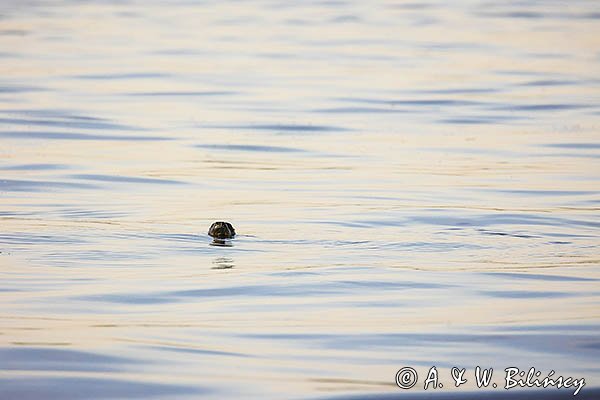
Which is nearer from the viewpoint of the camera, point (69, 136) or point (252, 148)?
point (252, 148)

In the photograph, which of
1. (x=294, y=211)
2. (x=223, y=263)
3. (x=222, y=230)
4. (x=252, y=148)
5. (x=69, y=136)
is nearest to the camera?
(x=223, y=263)

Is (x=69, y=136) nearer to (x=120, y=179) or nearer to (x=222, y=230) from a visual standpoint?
(x=120, y=179)

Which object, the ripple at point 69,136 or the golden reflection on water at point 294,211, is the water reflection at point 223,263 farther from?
the ripple at point 69,136

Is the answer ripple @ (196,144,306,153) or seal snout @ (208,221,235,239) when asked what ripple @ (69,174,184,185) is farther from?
seal snout @ (208,221,235,239)

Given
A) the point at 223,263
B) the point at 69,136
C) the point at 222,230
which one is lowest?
the point at 223,263

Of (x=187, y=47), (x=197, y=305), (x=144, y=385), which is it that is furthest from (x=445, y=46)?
(x=144, y=385)

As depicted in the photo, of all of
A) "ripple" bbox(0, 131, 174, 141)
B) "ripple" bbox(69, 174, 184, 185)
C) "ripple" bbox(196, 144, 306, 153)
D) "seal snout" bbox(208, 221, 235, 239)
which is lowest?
"seal snout" bbox(208, 221, 235, 239)

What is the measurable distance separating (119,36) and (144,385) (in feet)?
86.6

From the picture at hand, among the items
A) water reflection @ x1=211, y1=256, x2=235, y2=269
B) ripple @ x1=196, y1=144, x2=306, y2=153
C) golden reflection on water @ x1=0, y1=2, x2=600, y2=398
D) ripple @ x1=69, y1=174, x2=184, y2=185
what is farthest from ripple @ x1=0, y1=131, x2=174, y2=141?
water reflection @ x1=211, y1=256, x2=235, y2=269

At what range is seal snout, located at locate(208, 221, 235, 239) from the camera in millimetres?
12211

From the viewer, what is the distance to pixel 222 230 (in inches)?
481

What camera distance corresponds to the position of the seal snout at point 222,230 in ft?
40.1

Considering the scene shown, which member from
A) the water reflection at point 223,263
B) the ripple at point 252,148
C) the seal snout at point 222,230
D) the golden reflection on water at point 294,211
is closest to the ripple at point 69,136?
the golden reflection on water at point 294,211

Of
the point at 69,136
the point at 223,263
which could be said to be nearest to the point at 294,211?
the point at 223,263
